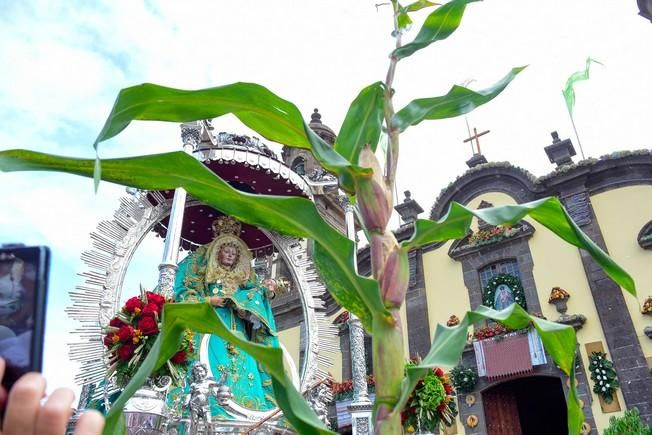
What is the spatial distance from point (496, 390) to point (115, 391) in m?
9.77

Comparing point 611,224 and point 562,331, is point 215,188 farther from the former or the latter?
point 611,224

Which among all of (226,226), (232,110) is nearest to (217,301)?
(226,226)

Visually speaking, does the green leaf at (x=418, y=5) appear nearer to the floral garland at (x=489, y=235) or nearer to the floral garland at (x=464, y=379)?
the floral garland at (x=464, y=379)

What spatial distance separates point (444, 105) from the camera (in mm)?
1826

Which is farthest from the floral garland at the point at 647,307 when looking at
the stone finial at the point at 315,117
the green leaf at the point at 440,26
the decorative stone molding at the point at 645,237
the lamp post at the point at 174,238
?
the stone finial at the point at 315,117

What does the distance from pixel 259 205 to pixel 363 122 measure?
54cm

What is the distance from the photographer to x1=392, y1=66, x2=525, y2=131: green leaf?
1.81 m

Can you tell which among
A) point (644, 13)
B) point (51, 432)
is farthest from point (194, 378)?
point (644, 13)

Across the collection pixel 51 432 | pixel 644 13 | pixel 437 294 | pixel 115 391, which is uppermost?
pixel 644 13

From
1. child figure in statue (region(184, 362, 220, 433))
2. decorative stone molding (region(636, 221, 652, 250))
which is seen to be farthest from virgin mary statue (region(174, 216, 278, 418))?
decorative stone molding (region(636, 221, 652, 250))

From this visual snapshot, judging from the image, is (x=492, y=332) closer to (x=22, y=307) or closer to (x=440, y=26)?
(x=440, y=26)

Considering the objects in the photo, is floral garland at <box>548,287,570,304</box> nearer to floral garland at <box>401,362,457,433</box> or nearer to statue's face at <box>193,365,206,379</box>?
floral garland at <box>401,362,457,433</box>

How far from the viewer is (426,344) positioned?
13430 mm

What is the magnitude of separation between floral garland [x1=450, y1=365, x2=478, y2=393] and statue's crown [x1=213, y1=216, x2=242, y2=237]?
720 centimetres
